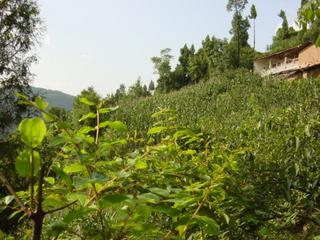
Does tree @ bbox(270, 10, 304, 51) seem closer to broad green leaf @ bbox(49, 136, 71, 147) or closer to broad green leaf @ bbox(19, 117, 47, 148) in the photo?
broad green leaf @ bbox(49, 136, 71, 147)

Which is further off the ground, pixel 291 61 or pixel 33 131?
pixel 291 61

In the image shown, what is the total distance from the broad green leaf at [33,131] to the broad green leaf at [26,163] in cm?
3

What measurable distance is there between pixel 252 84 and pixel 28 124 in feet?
90.5

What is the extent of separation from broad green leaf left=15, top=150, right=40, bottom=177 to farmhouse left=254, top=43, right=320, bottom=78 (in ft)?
102

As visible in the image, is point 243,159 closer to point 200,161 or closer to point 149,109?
point 200,161

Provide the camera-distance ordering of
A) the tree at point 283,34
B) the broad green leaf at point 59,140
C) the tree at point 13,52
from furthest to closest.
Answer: the tree at point 283,34, the tree at point 13,52, the broad green leaf at point 59,140

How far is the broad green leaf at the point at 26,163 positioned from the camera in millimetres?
546

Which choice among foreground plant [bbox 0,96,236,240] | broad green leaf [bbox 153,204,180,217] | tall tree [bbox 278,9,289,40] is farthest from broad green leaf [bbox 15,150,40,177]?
tall tree [bbox 278,9,289,40]

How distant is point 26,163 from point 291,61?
133ft

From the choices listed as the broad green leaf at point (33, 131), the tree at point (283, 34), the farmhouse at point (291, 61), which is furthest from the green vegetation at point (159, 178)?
the tree at point (283, 34)

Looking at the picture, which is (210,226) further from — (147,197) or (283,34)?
(283,34)

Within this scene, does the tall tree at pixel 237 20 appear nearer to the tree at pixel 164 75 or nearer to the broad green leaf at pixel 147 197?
the tree at pixel 164 75

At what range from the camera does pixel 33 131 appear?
515 millimetres

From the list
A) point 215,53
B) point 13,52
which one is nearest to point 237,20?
point 215,53
